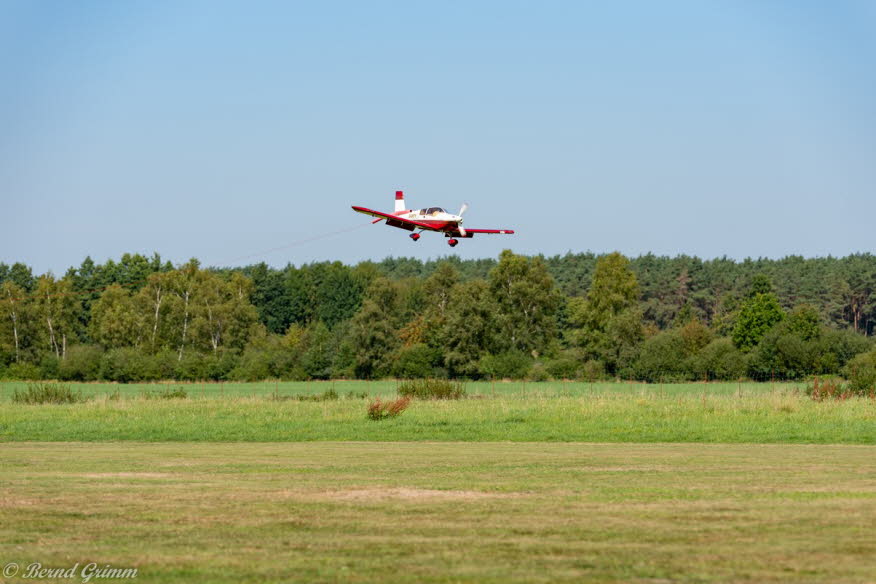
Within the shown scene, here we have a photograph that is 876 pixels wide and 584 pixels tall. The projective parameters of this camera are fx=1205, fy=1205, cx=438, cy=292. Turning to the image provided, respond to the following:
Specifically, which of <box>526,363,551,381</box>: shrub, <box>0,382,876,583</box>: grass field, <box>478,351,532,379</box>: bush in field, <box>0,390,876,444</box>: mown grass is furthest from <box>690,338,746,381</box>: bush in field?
<box>0,382,876,583</box>: grass field

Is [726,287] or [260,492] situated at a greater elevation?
[726,287]

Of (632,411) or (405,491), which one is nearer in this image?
(405,491)

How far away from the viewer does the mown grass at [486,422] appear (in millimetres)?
40594

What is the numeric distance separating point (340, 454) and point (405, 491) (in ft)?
35.5

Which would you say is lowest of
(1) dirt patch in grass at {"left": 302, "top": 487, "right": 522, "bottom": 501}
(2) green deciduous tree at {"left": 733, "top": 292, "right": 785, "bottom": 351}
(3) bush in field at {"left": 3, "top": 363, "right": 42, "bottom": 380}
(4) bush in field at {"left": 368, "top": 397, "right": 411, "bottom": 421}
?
(1) dirt patch in grass at {"left": 302, "top": 487, "right": 522, "bottom": 501}

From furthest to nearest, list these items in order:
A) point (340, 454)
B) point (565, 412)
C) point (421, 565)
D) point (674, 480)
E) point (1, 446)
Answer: point (565, 412) → point (1, 446) → point (340, 454) → point (674, 480) → point (421, 565)

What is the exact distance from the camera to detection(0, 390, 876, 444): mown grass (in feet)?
133

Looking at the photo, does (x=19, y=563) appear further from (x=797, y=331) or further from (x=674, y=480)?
(x=797, y=331)

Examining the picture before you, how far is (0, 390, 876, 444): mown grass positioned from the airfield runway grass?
919 centimetres

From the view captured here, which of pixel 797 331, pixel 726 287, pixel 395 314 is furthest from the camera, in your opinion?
pixel 726 287

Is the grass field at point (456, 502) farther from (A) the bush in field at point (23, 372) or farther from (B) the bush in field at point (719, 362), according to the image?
(A) the bush in field at point (23, 372)

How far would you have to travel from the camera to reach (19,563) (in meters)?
14.8

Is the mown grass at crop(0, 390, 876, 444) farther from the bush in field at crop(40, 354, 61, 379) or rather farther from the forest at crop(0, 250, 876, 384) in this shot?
the bush in field at crop(40, 354, 61, 379)

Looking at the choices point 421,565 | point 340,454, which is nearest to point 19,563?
point 421,565
